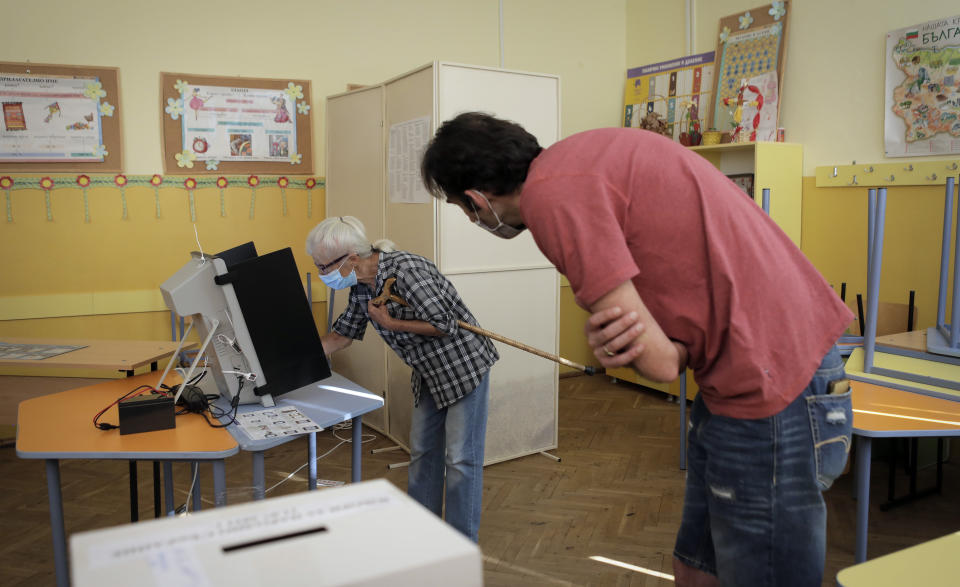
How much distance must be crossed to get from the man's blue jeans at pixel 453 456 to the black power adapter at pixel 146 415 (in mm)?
851

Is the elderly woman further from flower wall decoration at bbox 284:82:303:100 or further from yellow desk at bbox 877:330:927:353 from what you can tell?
flower wall decoration at bbox 284:82:303:100

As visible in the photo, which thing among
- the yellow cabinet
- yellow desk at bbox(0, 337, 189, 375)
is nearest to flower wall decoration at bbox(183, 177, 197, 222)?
yellow desk at bbox(0, 337, 189, 375)

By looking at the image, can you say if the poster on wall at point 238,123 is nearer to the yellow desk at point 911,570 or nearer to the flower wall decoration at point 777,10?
the flower wall decoration at point 777,10

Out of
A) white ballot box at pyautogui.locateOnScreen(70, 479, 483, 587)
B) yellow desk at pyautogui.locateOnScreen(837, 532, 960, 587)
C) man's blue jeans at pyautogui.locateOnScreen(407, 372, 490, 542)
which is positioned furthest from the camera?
man's blue jeans at pyautogui.locateOnScreen(407, 372, 490, 542)

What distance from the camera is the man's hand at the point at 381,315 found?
2.41 m

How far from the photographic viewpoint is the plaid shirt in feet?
7.72

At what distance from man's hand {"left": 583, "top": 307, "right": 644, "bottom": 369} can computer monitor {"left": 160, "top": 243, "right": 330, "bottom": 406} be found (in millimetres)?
1362

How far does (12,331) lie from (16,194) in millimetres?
764

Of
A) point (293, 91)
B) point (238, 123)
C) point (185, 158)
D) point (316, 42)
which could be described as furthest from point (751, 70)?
point (185, 158)

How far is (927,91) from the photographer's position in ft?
12.3

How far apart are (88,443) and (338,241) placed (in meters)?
0.98

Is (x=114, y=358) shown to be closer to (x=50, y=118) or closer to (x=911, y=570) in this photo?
(x=50, y=118)

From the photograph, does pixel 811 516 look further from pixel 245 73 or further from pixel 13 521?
pixel 245 73

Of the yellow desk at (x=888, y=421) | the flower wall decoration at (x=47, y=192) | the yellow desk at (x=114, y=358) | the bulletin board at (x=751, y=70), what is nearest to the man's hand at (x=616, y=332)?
the yellow desk at (x=888, y=421)
